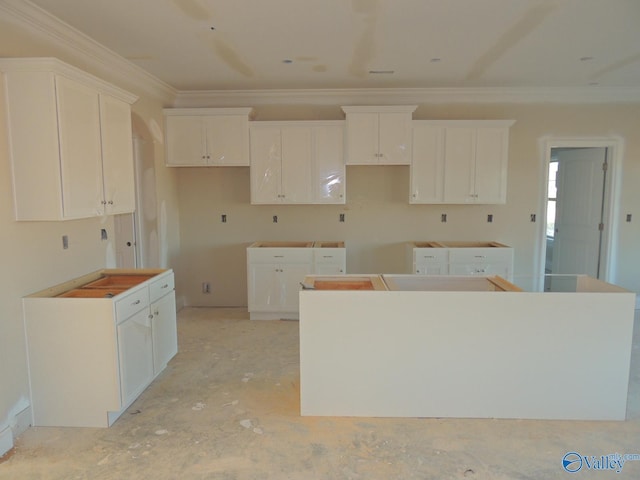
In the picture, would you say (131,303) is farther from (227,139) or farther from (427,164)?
(427,164)

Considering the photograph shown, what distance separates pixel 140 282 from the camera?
10.9 ft

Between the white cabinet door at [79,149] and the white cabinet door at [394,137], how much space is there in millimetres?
2918

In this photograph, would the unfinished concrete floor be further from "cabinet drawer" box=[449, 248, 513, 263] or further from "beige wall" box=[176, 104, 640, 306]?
"beige wall" box=[176, 104, 640, 306]

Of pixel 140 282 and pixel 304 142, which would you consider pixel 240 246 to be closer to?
pixel 304 142

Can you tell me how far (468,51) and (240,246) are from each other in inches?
132

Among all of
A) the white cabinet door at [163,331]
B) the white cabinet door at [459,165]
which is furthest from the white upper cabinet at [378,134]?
the white cabinet door at [163,331]

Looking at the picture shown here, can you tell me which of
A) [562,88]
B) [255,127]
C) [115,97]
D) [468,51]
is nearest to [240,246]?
[255,127]

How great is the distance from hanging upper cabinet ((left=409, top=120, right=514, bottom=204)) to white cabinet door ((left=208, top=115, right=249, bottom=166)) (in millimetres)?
1954

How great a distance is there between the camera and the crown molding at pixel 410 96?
4910 mm

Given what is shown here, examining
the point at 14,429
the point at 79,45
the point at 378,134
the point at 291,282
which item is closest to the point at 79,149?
the point at 79,45

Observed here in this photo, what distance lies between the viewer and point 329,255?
15.8ft

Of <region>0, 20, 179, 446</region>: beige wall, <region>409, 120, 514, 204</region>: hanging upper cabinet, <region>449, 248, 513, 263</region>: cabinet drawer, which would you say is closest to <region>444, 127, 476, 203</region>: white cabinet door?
<region>409, 120, 514, 204</region>: hanging upper cabinet

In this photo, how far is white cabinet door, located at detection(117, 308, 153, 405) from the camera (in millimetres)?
2762

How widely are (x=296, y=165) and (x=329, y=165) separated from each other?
15.1 inches
